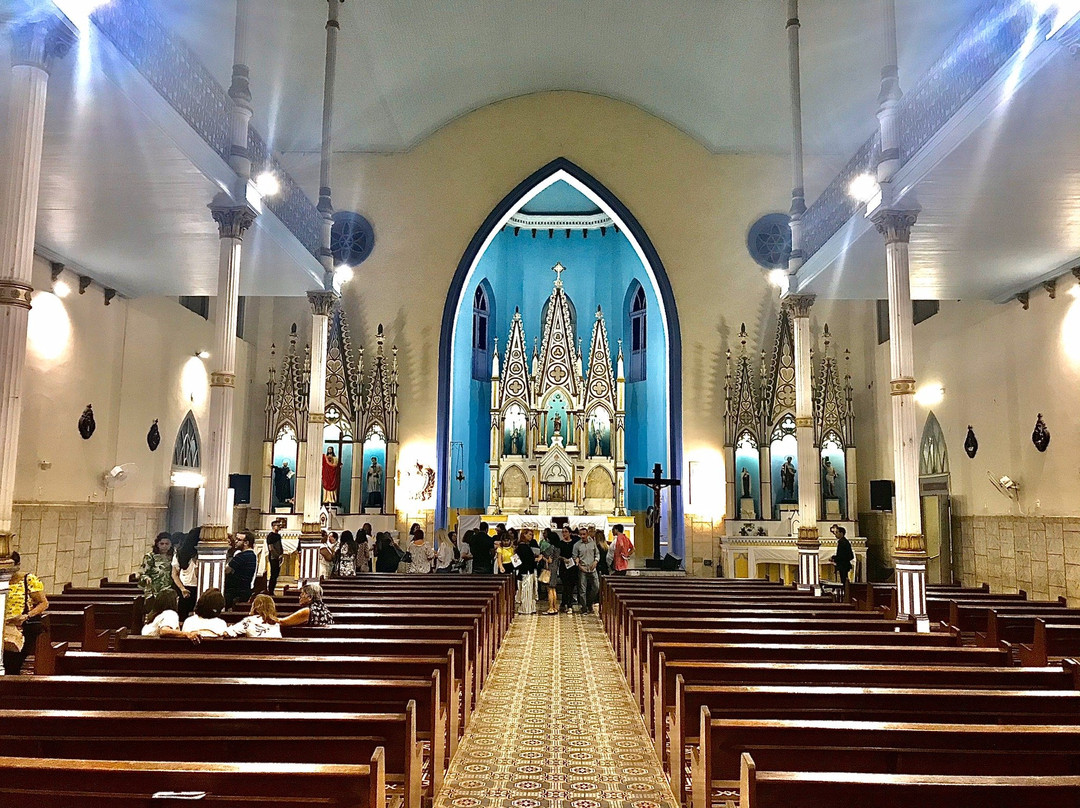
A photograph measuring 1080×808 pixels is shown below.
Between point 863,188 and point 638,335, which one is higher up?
point 638,335

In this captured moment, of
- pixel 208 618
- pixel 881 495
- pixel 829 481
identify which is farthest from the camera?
pixel 829 481

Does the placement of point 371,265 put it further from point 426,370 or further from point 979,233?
point 979,233

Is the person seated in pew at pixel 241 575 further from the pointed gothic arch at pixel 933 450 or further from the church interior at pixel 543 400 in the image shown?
the pointed gothic arch at pixel 933 450

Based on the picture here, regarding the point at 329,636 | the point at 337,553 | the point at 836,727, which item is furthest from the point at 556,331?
the point at 836,727

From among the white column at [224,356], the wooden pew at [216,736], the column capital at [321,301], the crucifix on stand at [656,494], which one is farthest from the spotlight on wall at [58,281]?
the crucifix on stand at [656,494]

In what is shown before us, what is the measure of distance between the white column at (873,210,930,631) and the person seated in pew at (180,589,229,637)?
293 inches

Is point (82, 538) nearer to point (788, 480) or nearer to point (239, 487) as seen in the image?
point (239, 487)

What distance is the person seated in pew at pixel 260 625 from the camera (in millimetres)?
6633

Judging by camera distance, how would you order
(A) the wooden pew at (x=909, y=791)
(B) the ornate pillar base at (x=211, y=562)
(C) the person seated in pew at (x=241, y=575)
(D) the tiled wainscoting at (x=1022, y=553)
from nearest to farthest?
1. (A) the wooden pew at (x=909, y=791)
2. (B) the ornate pillar base at (x=211, y=562)
3. (C) the person seated in pew at (x=241, y=575)
4. (D) the tiled wainscoting at (x=1022, y=553)

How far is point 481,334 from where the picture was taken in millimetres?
27969

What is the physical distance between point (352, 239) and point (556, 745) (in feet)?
56.5

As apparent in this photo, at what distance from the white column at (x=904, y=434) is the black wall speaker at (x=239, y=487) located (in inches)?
511

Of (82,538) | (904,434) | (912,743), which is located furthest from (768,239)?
(912,743)

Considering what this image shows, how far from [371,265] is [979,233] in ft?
46.5
